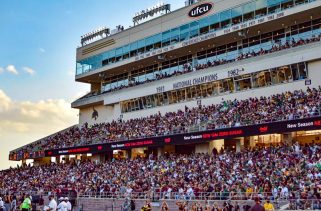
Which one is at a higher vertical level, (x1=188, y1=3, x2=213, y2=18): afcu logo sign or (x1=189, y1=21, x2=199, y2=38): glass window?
(x1=188, y1=3, x2=213, y2=18): afcu logo sign

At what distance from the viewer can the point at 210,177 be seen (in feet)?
112

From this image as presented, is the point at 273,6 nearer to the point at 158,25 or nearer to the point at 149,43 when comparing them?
the point at 158,25

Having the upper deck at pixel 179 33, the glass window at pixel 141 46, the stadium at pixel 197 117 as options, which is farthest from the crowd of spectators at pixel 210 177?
the glass window at pixel 141 46

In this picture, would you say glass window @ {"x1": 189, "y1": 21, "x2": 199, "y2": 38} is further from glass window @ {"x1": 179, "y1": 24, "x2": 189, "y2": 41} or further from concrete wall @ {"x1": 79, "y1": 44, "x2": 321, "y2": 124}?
concrete wall @ {"x1": 79, "y1": 44, "x2": 321, "y2": 124}

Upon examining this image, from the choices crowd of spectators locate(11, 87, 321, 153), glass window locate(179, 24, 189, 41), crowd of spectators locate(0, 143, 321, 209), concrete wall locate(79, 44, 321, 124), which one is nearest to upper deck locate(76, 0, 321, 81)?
glass window locate(179, 24, 189, 41)

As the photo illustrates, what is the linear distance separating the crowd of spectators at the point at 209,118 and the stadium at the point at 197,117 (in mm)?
155

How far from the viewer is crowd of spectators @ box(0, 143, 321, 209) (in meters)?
28.5

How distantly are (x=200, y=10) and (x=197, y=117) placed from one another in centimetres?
1298

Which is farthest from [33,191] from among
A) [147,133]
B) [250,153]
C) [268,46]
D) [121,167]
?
[268,46]

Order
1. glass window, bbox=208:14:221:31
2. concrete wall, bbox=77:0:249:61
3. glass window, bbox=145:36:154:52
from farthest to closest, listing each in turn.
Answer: glass window, bbox=145:36:154:52 → concrete wall, bbox=77:0:249:61 → glass window, bbox=208:14:221:31

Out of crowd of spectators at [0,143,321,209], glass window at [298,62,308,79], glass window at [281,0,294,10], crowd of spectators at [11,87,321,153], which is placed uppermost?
glass window at [281,0,294,10]

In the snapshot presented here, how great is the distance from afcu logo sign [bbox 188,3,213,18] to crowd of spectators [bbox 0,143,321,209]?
52.9ft

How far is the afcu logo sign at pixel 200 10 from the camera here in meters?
51.2

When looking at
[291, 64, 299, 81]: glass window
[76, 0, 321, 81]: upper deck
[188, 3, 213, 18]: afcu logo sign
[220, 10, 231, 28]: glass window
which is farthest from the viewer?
[188, 3, 213, 18]: afcu logo sign
